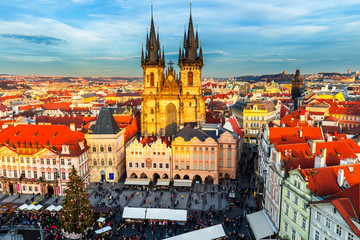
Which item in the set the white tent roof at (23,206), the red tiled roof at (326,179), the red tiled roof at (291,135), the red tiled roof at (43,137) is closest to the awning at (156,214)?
the white tent roof at (23,206)

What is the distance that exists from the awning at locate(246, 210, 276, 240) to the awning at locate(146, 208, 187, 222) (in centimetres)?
1101

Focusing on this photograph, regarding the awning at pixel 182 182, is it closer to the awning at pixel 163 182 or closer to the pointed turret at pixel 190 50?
the awning at pixel 163 182

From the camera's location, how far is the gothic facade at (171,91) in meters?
92.2

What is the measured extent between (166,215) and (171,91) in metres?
50.3

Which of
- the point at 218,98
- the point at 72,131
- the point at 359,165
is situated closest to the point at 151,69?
the point at 72,131

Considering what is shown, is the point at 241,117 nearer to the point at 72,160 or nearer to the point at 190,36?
the point at 190,36

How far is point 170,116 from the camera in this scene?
9500cm

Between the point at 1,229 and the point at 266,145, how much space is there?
4637cm

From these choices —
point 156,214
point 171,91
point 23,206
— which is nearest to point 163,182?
point 156,214

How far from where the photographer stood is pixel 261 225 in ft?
148

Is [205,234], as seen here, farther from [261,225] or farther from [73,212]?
[73,212]

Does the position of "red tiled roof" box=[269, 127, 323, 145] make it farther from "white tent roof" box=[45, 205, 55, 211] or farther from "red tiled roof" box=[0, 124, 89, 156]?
"white tent roof" box=[45, 205, 55, 211]

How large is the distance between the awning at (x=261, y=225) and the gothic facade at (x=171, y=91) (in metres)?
48.2

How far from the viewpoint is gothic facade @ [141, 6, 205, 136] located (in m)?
92.2
